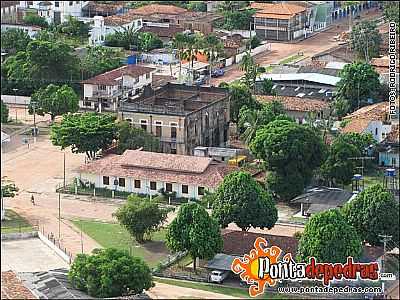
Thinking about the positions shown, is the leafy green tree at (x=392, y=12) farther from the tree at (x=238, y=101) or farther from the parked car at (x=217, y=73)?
the tree at (x=238, y=101)

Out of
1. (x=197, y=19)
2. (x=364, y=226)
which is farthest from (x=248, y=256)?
(x=197, y=19)

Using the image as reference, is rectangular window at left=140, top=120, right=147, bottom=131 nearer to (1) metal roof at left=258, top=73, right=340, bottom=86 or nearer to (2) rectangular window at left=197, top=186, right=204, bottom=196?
(2) rectangular window at left=197, top=186, right=204, bottom=196

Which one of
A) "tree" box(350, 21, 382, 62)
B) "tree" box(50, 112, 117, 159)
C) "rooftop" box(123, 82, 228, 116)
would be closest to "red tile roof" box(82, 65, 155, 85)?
"rooftop" box(123, 82, 228, 116)

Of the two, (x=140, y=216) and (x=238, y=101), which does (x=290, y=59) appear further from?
(x=140, y=216)

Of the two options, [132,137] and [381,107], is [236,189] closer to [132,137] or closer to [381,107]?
[132,137]

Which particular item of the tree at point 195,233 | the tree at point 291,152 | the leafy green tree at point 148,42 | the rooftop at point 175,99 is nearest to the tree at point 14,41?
the leafy green tree at point 148,42

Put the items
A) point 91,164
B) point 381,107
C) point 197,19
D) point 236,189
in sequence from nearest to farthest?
point 236,189
point 91,164
point 381,107
point 197,19
